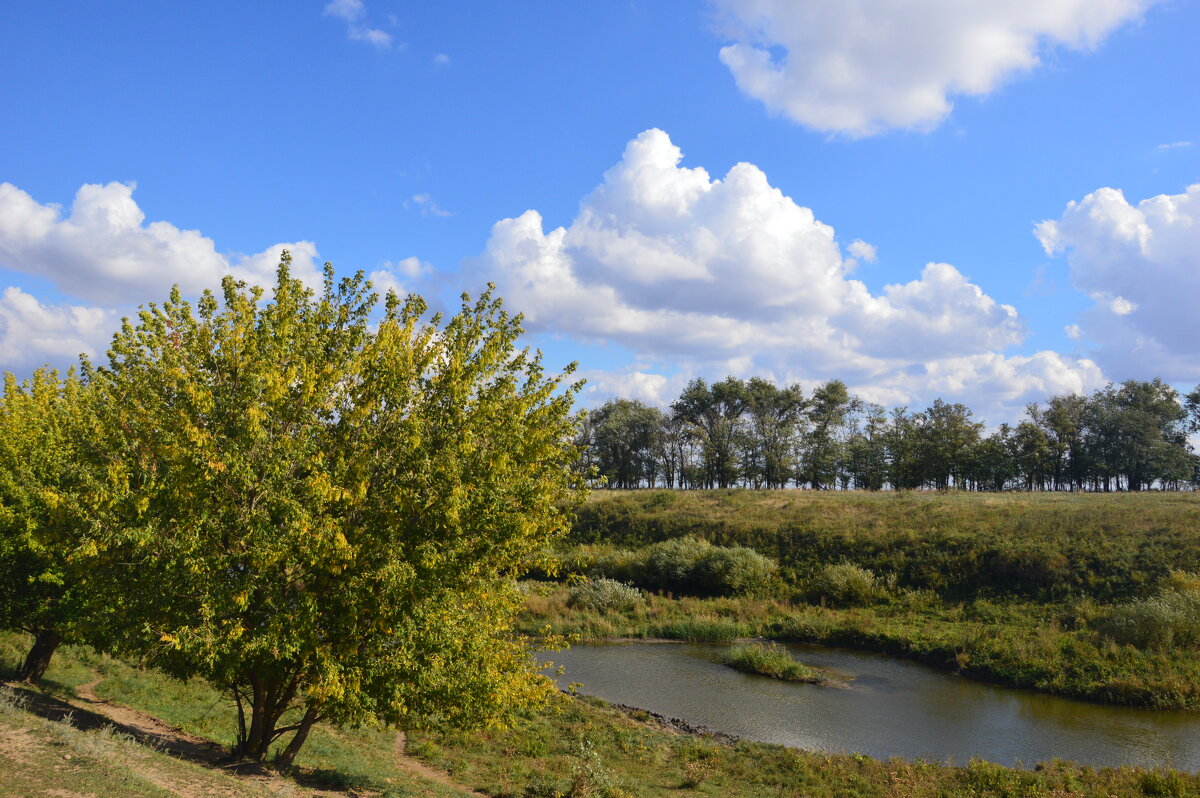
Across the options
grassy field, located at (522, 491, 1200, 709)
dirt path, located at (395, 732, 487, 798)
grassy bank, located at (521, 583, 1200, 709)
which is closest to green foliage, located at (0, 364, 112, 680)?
dirt path, located at (395, 732, 487, 798)

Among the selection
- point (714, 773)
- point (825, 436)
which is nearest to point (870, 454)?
point (825, 436)

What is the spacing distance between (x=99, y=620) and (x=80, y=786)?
320cm

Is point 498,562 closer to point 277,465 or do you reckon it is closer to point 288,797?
point 277,465

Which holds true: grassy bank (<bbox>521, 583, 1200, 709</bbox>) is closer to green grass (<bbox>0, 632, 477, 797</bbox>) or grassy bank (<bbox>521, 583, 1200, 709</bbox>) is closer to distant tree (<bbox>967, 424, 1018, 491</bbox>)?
green grass (<bbox>0, 632, 477, 797</bbox>)

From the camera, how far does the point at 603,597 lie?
43.6 metres

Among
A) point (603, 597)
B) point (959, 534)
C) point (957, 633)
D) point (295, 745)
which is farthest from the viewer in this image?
point (959, 534)

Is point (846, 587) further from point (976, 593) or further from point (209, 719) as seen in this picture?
point (209, 719)

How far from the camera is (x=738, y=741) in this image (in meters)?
22.0

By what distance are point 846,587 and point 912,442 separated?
158 ft

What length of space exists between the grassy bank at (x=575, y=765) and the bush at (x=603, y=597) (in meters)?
19.5

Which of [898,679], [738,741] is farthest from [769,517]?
[738,741]

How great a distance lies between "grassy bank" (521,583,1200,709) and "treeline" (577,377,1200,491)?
3599 cm

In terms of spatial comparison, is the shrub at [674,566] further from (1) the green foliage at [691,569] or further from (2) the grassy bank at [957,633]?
(2) the grassy bank at [957,633]

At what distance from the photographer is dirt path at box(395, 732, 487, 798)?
16328mm
